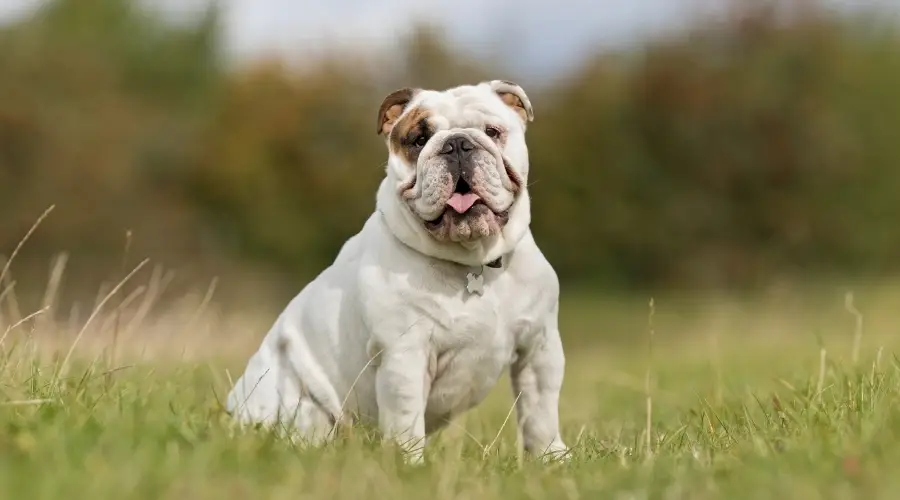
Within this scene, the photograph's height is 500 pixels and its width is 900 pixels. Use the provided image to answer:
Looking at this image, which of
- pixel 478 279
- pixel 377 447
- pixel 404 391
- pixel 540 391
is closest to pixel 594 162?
pixel 540 391

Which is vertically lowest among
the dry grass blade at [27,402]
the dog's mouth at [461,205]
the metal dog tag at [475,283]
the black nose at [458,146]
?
the dry grass blade at [27,402]

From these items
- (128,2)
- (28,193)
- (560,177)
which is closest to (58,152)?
(28,193)

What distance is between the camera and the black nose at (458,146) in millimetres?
4602

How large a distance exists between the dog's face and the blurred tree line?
1874 centimetres

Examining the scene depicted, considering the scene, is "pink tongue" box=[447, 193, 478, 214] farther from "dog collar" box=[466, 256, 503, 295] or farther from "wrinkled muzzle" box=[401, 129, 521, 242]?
"dog collar" box=[466, 256, 503, 295]

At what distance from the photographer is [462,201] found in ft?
15.2

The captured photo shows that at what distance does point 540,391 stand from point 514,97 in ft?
4.42

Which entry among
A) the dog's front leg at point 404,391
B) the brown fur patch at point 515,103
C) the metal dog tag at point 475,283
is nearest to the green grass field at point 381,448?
the dog's front leg at point 404,391

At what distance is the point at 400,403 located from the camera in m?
4.58

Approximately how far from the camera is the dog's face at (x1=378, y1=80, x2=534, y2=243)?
459cm

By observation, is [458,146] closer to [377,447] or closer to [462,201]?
[462,201]

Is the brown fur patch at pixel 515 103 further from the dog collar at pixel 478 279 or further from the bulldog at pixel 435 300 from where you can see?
the dog collar at pixel 478 279

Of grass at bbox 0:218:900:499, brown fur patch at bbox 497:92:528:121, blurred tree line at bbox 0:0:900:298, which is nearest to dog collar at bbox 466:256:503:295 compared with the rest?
grass at bbox 0:218:900:499

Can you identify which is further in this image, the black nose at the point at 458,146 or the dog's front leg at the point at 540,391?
the dog's front leg at the point at 540,391
